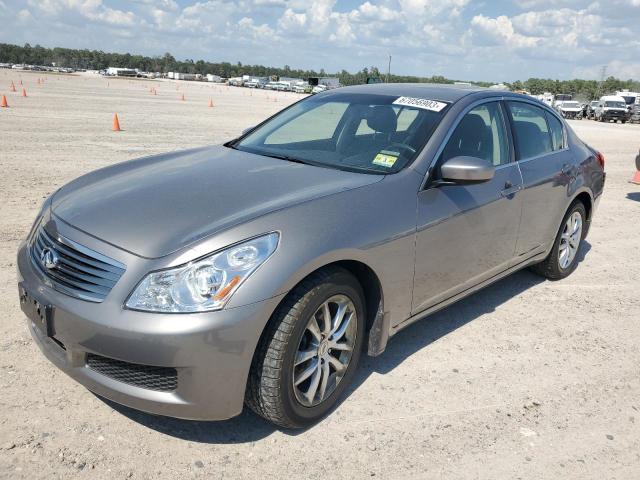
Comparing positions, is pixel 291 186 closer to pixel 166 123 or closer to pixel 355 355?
pixel 355 355

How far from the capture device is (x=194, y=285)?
2.46 m

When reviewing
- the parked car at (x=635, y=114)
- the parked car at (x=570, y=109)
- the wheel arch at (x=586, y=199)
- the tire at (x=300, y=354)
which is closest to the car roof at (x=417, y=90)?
the wheel arch at (x=586, y=199)

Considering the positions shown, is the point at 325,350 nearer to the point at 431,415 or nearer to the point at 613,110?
the point at 431,415

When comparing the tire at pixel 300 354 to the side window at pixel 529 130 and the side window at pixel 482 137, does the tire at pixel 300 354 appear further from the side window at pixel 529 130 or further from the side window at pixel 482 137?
the side window at pixel 529 130

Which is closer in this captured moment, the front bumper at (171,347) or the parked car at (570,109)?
the front bumper at (171,347)

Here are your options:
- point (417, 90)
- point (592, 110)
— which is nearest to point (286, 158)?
point (417, 90)

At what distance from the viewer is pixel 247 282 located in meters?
2.48

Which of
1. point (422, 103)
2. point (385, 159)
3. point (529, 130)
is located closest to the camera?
point (385, 159)

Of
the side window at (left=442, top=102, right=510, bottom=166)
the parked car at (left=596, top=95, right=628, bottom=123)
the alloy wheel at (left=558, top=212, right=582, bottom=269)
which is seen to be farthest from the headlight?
the parked car at (left=596, top=95, right=628, bottom=123)

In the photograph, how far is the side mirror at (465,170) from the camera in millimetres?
3346

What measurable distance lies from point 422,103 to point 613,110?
142 feet

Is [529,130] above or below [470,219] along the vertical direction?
above

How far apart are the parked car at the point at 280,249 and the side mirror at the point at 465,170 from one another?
1cm

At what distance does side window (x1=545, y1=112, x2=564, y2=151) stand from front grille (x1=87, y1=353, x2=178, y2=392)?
3922 mm
